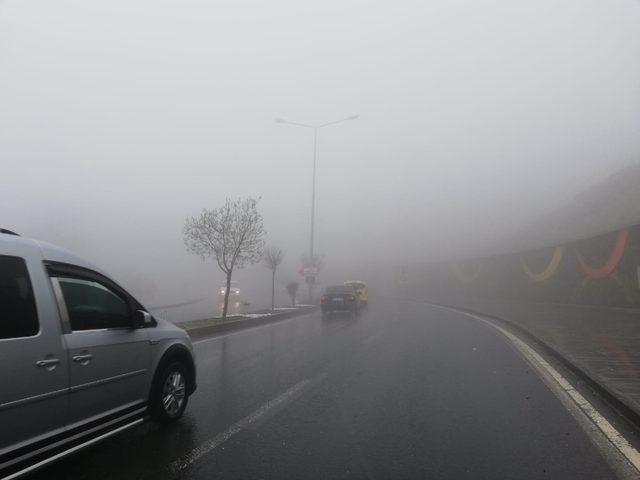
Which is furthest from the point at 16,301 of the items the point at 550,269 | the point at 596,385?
the point at 550,269

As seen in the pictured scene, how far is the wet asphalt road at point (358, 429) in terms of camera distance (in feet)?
13.3

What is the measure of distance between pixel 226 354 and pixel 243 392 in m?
3.73

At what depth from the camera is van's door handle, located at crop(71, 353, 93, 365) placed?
12.6 ft

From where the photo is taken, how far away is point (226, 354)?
1034 centimetres

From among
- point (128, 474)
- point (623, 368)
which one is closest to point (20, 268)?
point (128, 474)

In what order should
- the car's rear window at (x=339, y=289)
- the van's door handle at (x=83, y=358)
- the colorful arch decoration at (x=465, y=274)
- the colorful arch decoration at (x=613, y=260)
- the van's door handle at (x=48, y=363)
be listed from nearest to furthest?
1. the van's door handle at (x=48, y=363)
2. the van's door handle at (x=83, y=358)
3. the colorful arch decoration at (x=613, y=260)
4. the car's rear window at (x=339, y=289)
5. the colorful arch decoration at (x=465, y=274)

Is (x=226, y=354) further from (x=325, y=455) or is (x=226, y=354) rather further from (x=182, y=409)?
(x=325, y=455)

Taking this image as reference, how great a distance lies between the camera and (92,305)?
433 cm

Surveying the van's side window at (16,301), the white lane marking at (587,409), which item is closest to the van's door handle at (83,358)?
the van's side window at (16,301)

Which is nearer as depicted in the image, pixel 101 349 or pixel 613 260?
pixel 101 349

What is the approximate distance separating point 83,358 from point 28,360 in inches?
21.3

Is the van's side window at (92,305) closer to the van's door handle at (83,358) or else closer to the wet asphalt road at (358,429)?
the van's door handle at (83,358)

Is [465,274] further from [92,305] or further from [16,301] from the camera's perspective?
[16,301]

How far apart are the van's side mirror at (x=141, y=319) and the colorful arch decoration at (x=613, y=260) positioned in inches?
775
